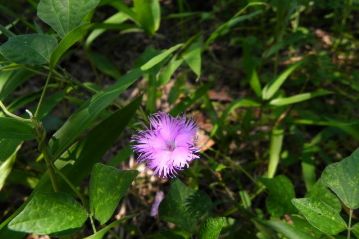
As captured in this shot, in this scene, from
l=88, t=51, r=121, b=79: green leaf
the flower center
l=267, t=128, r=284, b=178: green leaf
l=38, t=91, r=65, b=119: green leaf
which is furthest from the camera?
l=88, t=51, r=121, b=79: green leaf

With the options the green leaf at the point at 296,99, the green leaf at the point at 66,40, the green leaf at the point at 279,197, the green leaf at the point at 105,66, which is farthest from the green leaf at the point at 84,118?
the green leaf at the point at 105,66

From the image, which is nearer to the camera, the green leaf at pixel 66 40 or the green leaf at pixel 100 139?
the green leaf at pixel 66 40

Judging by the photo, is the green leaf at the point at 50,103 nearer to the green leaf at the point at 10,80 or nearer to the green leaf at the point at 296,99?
the green leaf at the point at 10,80

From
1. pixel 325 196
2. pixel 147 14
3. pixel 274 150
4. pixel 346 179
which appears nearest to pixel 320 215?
pixel 346 179

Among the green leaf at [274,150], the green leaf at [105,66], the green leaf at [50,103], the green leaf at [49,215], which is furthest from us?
the green leaf at [105,66]

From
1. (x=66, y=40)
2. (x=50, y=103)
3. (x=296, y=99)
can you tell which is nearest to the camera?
(x=66, y=40)

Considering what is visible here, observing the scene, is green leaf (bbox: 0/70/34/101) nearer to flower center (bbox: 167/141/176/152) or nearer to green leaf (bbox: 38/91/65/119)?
green leaf (bbox: 38/91/65/119)

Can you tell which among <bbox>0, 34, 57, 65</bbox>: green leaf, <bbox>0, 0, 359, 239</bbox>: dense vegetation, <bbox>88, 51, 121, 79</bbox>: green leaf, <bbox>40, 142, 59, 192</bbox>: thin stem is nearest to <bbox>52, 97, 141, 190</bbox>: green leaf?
<bbox>0, 0, 359, 239</bbox>: dense vegetation

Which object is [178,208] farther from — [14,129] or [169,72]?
[169,72]
